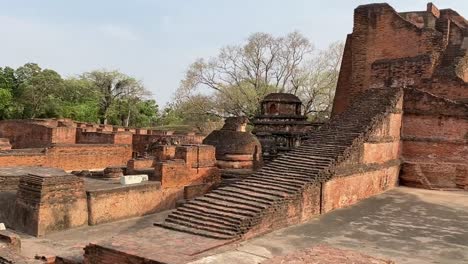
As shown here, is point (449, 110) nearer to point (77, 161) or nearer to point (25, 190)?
point (25, 190)

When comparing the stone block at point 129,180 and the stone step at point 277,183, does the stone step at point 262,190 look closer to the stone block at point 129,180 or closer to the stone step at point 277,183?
the stone step at point 277,183

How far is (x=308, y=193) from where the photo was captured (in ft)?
28.0

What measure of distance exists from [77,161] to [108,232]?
963 cm

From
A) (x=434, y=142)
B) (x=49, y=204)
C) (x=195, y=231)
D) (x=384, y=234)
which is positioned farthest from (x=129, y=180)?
(x=434, y=142)

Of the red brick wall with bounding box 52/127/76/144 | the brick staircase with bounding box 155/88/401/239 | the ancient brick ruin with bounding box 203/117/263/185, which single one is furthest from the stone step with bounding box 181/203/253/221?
the red brick wall with bounding box 52/127/76/144

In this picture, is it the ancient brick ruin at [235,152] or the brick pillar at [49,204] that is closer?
the brick pillar at [49,204]

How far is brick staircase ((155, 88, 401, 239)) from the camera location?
744 cm

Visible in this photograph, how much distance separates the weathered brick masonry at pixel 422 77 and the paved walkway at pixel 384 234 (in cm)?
211

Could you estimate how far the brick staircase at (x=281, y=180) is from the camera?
24.4 ft

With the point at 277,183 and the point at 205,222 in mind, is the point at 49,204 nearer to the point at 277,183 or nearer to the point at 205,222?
the point at 205,222

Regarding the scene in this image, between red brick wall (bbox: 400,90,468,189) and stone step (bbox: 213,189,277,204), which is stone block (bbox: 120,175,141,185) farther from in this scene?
red brick wall (bbox: 400,90,468,189)

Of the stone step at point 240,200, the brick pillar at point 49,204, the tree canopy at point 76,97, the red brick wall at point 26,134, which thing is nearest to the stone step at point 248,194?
the stone step at point 240,200

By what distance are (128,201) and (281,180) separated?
3.75 metres

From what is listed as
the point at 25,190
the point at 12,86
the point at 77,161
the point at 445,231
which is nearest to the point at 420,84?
the point at 445,231
